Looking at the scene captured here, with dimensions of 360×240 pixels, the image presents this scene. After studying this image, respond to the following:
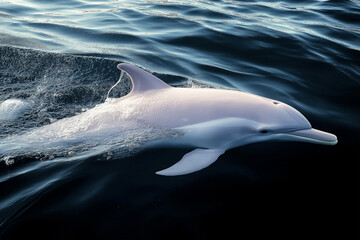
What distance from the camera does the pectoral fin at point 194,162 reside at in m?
3.50

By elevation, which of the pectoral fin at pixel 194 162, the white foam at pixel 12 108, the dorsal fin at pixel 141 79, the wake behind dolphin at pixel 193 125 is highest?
the dorsal fin at pixel 141 79

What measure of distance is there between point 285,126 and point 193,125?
108 cm

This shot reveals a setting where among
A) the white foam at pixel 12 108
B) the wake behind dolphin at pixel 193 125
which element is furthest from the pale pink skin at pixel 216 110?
the white foam at pixel 12 108

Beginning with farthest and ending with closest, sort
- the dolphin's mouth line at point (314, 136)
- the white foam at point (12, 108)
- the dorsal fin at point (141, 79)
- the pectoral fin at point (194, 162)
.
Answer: the white foam at point (12, 108), the dorsal fin at point (141, 79), the dolphin's mouth line at point (314, 136), the pectoral fin at point (194, 162)

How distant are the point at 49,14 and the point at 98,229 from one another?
10534 millimetres

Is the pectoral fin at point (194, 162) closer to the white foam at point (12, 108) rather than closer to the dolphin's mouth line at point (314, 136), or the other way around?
the dolphin's mouth line at point (314, 136)

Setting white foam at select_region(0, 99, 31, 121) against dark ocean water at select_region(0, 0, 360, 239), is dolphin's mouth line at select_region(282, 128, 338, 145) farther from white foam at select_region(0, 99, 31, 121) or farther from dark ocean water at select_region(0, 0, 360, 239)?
white foam at select_region(0, 99, 31, 121)

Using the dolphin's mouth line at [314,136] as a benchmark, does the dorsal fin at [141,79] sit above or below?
above

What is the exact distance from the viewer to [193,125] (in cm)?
397

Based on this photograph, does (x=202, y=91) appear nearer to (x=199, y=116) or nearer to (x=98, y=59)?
(x=199, y=116)

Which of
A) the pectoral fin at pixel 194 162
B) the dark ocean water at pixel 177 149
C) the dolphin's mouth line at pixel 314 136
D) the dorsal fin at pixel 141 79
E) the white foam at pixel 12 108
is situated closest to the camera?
the dark ocean water at pixel 177 149

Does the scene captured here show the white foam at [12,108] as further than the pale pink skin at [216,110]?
Yes

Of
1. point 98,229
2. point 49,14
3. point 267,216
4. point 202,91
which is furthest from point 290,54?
point 49,14

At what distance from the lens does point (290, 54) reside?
26.0 feet
